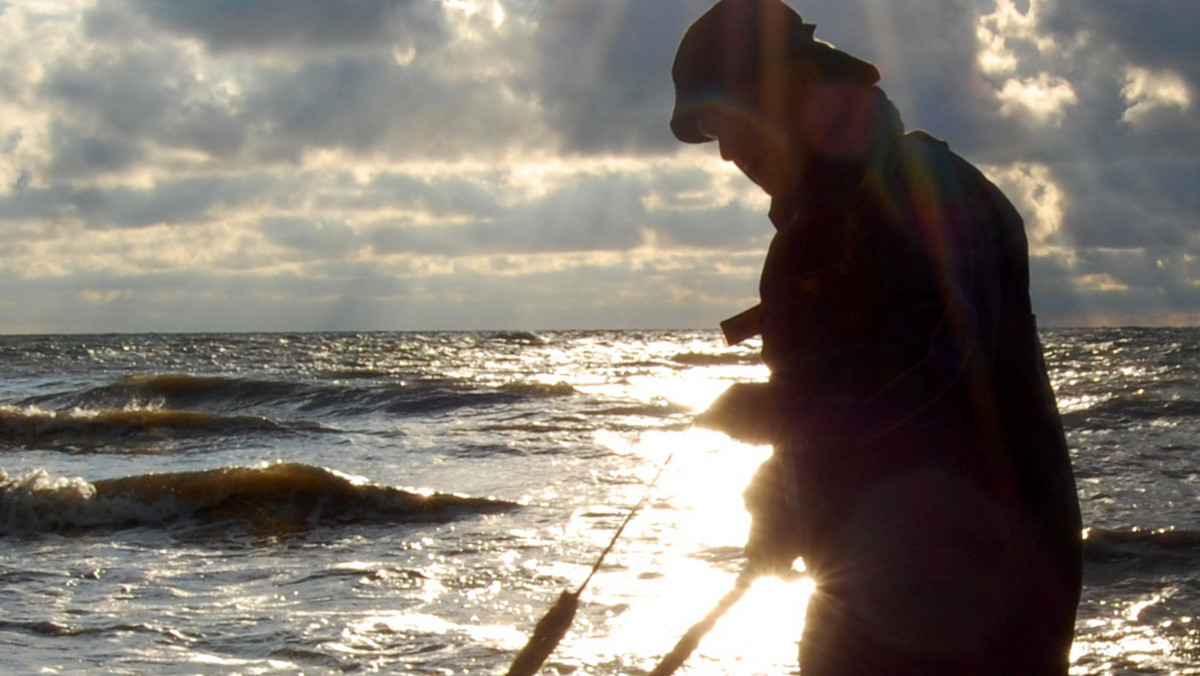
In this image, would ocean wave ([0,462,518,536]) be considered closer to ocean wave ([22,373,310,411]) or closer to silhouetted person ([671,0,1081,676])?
silhouetted person ([671,0,1081,676])

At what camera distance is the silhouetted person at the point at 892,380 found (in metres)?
1.91

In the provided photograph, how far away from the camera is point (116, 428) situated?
706 inches

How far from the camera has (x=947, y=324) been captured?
6.04ft

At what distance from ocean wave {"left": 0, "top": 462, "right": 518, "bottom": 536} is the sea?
33 mm

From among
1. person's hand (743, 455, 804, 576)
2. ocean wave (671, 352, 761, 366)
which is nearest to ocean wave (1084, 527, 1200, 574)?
person's hand (743, 455, 804, 576)

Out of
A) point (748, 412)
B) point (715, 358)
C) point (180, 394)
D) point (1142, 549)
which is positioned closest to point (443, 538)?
point (1142, 549)

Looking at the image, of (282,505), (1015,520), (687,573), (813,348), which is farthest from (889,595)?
(282,505)

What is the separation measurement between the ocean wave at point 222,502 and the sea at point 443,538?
3cm

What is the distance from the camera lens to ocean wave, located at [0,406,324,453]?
16828 mm

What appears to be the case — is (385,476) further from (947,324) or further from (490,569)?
(947,324)

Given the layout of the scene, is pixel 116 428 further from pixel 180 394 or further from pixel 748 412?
pixel 748 412

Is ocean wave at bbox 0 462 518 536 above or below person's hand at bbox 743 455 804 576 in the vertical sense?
below

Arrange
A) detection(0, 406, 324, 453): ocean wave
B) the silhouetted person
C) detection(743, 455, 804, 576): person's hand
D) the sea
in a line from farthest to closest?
detection(0, 406, 324, 453): ocean wave → the sea → detection(743, 455, 804, 576): person's hand → the silhouetted person

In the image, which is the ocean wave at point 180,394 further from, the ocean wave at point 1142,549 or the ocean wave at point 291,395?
the ocean wave at point 1142,549
